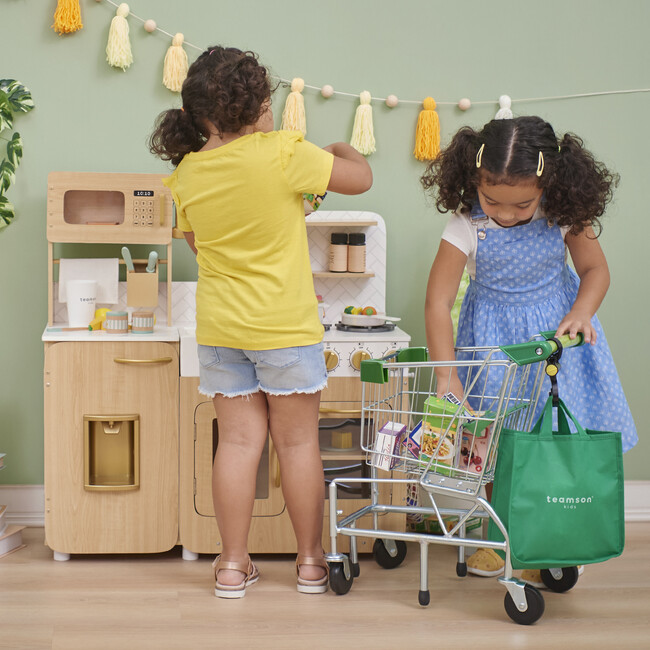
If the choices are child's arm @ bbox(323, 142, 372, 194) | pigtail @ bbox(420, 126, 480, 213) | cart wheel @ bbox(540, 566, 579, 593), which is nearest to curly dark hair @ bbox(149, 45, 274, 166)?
child's arm @ bbox(323, 142, 372, 194)

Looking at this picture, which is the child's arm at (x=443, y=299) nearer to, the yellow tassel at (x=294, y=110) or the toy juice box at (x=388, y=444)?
the toy juice box at (x=388, y=444)

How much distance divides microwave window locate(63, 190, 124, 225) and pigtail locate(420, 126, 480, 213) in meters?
1.17

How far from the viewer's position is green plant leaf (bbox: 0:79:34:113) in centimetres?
286

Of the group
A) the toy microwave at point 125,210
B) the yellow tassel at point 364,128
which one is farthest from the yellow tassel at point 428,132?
the toy microwave at point 125,210

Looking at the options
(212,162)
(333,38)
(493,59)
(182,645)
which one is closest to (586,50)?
(493,59)

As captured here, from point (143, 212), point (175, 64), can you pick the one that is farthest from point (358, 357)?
point (175, 64)

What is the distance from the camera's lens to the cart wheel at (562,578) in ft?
7.68

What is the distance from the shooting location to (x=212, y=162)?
A: 2115 millimetres

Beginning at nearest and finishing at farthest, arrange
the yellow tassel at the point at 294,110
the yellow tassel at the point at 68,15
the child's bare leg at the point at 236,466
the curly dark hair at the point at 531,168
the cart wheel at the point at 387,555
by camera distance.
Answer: the curly dark hair at the point at 531,168
the child's bare leg at the point at 236,466
the cart wheel at the point at 387,555
the yellow tassel at the point at 68,15
the yellow tassel at the point at 294,110

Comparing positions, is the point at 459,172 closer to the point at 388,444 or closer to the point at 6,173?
the point at 388,444

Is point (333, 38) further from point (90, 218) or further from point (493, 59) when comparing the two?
point (90, 218)

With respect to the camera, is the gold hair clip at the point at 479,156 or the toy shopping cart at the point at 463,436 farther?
the gold hair clip at the point at 479,156

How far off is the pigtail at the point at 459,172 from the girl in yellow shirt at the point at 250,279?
0.69 feet

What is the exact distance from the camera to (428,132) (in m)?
2.99
